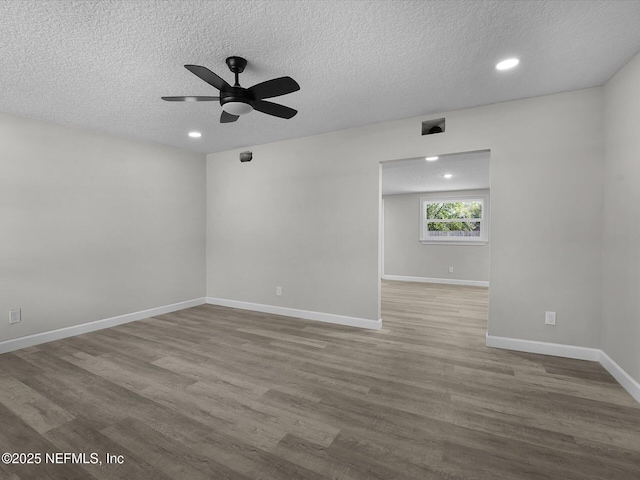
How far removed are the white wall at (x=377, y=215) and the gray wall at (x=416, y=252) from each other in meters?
4.69

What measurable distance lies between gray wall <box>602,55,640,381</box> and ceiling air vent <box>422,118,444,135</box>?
1.38 meters

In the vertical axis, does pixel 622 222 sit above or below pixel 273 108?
below

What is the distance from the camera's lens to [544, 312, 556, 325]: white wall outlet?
9.82 ft

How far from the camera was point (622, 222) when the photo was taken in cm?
247

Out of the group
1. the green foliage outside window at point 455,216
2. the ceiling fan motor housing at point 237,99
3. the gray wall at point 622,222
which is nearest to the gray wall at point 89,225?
the ceiling fan motor housing at point 237,99

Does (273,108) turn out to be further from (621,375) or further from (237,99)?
(621,375)

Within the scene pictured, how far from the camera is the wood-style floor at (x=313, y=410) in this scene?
1590 millimetres

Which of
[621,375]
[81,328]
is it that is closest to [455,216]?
[621,375]

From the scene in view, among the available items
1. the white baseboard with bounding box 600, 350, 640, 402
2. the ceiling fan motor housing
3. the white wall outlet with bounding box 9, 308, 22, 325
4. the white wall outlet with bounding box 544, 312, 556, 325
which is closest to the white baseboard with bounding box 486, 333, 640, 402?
the white baseboard with bounding box 600, 350, 640, 402

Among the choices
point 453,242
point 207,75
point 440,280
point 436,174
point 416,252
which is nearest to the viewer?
point 207,75

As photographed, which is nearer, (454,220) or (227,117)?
(227,117)

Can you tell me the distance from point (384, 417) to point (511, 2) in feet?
8.53

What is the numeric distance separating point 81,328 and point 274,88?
3695mm

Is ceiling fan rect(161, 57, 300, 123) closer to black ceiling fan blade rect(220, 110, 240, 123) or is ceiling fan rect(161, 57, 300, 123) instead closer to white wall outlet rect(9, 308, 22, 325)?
black ceiling fan blade rect(220, 110, 240, 123)
